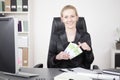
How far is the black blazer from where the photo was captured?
98.3 inches

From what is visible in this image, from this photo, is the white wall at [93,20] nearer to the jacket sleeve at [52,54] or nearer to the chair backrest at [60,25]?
the chair backrest at [60,25]

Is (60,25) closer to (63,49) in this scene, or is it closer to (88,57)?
(63,49)

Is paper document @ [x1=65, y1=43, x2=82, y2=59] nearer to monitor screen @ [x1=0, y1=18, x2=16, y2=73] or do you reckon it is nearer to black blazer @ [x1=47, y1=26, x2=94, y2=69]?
black blazer @ [x1=47, y1=26, x2=94, y2=69]

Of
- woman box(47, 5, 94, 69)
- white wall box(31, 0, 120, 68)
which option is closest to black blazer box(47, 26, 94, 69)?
woman box(47, 5, 94, 69)

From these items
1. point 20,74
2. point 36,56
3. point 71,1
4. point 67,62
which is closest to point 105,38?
point 71,1

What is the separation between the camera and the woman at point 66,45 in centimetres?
247

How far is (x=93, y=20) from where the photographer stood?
397 centimetres

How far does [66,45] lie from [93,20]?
1.58m

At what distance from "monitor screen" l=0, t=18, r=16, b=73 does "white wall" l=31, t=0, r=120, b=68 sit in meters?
2.57

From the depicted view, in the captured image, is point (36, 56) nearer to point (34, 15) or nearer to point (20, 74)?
point (34, 15)

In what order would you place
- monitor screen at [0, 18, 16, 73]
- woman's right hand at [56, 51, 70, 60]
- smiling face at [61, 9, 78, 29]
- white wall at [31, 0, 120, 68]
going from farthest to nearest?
1. white wall at [31, 0, 120, 68]
2. smiling face at [61, 9, 78, 29]
3. woman's right hand at [56, 51, 70, 60]
4. monitor screen at [0, 18, 16, 73]

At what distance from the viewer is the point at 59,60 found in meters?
2.51

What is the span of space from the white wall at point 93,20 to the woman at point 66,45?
1.36 metres

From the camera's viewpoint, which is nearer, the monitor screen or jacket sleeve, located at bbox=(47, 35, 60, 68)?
the monitor screen
